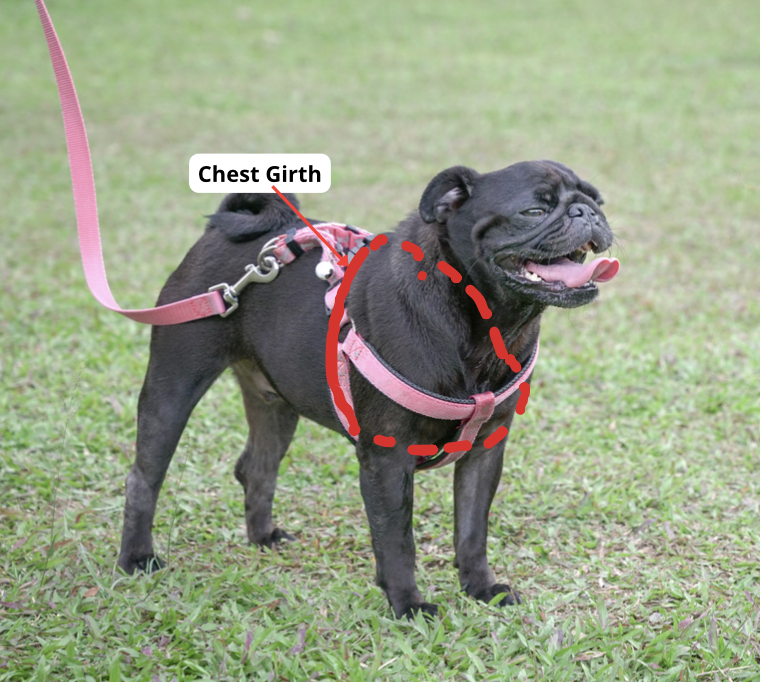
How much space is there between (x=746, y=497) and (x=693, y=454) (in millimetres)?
474

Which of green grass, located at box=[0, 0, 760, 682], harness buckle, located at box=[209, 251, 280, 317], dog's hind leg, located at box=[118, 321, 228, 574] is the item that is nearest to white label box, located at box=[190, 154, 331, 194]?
harness buckle, located at box=[209, 251, 280, 317]

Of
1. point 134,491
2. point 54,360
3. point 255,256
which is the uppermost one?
point 255,256

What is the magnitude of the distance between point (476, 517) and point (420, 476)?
113 centimetres

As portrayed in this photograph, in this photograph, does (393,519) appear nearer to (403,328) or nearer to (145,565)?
(403,328)

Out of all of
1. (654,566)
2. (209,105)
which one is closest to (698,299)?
(654,566)

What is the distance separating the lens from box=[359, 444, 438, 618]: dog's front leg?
3.04 metres

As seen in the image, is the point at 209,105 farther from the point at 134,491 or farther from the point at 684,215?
the point at 134,491

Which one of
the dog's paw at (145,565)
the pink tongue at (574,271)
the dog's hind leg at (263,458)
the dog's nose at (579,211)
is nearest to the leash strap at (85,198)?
the dog's hind leg at (263,458)

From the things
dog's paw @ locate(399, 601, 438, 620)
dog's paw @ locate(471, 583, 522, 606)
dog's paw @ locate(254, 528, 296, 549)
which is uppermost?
dog's paw @ locate(399, 601, 438, 620)

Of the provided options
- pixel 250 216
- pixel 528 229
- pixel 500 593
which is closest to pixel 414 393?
pixel 528 229

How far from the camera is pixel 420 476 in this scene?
448cm

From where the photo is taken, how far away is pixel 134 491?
3561 millimetres

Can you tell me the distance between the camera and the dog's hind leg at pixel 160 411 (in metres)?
3.41

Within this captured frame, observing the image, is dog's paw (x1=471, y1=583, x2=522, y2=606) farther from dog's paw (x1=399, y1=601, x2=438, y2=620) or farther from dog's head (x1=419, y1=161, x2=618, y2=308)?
dog's head (x1=419, y1=161, x2=618, y2=308)
